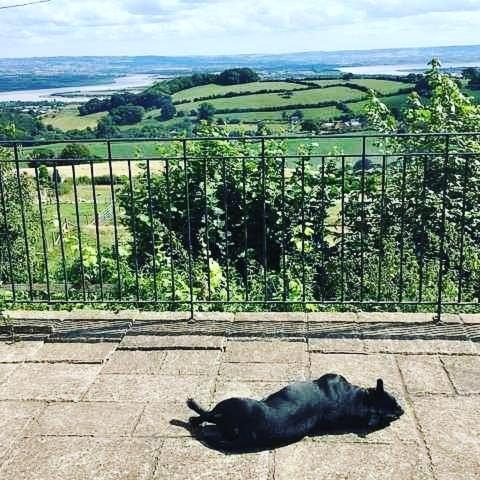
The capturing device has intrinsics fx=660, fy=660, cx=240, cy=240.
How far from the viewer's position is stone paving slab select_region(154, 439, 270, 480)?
10.4 feet

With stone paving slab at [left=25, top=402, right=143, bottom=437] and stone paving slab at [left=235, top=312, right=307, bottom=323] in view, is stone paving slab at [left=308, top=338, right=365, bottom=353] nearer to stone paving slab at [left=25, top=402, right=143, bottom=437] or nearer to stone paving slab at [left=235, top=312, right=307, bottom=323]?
stone paving slab at [left=235, top=312, right=307, bottom=323]

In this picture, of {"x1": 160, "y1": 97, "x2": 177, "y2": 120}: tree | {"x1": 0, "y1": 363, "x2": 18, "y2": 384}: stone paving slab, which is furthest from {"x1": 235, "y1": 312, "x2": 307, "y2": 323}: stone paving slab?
{"x1": 160, "y1": 97, "x2": 177, "y2": 120}: tree

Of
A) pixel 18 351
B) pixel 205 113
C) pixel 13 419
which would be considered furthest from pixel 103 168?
pixel 205 113

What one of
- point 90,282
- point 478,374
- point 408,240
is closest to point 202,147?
point 90,282

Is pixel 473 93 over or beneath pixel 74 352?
over

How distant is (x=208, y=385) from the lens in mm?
4098

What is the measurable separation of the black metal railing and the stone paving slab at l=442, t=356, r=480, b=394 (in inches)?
27.8

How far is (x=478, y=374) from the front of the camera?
4180 millimetres

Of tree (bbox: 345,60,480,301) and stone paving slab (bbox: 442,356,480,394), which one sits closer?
stone paving slab (bbox: 442,356,480,394)

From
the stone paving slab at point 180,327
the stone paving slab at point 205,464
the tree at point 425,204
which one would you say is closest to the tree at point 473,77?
the tree at point 425,204

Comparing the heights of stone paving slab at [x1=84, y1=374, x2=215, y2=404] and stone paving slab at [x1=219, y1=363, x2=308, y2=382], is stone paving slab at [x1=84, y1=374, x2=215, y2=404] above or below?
above

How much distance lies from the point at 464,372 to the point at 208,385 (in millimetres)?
1633

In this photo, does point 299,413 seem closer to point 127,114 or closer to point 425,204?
point 425,204

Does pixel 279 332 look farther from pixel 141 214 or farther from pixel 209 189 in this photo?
pixel 141 214
